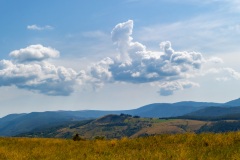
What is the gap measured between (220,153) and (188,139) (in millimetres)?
4791

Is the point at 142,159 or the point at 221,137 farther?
the point at 221,137

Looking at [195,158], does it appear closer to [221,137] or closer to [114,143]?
[221,137]

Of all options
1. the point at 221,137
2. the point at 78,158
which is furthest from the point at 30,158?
the point at 221,137

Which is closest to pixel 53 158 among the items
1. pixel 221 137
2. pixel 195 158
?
pixel 195 158

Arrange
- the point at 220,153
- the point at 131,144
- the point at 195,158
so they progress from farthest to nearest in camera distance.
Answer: the point at 131,144 → the point at 220,153 → the point at 195,158

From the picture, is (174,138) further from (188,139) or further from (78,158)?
(78,158)

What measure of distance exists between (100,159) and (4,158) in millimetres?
5856

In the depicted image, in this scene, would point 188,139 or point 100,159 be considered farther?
point 188,139

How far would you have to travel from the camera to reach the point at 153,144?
18.2 meters

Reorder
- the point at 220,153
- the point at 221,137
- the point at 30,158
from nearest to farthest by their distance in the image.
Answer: the point at 220,153 → the point at 30,158 → the point at 221,137

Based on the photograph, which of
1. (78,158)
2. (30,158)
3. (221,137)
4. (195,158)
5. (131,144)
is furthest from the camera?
(131,144)

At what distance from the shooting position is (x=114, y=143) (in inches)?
806

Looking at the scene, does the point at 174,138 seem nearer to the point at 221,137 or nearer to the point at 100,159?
the point at 221,137

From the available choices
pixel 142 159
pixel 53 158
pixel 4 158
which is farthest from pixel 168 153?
pixel 4 158
